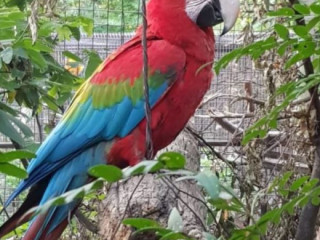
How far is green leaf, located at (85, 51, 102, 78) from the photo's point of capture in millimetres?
1410

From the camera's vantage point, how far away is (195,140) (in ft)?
4.81

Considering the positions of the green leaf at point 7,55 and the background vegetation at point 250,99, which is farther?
the green leaf at point 7,55

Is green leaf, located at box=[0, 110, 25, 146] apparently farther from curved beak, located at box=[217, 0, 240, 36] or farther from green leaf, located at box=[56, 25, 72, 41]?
curved beak, located at box=[217, 0, 240, 36]

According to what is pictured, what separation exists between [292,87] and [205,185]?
0.36m

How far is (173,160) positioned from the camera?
446 millimetres

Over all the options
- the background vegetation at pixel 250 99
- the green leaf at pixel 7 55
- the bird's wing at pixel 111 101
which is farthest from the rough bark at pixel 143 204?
the green leaf at pixel 7 55

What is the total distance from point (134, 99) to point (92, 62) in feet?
0.69

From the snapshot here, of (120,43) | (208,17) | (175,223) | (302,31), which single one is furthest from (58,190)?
(120,43)

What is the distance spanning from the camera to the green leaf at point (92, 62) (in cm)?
141

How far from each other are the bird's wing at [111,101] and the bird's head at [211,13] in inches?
3.3

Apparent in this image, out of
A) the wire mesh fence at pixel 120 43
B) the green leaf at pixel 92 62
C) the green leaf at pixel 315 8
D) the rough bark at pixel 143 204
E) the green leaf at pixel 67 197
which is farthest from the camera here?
the wire mesh fence at pixel 120 43

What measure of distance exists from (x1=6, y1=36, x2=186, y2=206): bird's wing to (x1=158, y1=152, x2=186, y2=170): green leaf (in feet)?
2.55

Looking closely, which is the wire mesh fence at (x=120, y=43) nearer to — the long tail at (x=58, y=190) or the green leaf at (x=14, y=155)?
the long tail at (x=58, y=190)

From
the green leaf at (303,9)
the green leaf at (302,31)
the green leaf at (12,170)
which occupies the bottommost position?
the green leaf at (12,170)
